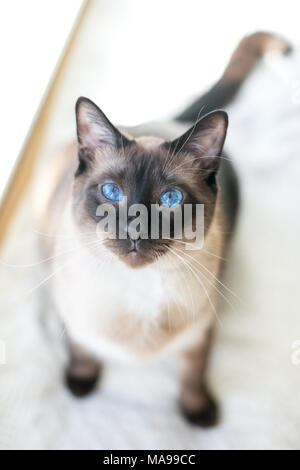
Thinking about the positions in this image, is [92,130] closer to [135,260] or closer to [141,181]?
[141,181]

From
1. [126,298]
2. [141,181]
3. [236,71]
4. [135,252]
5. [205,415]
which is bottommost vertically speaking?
[205,415]

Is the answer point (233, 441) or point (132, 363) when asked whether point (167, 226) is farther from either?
point (233, 441)

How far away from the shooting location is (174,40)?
91 centimetres

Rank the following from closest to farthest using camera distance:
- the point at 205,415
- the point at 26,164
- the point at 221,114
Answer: the point at 221,114 < the point at 205,415 < the point at 26,164

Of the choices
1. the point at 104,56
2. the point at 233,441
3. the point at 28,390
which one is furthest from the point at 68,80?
the point at 233,441

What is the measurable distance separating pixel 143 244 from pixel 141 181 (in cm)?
10

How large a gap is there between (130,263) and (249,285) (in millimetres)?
281

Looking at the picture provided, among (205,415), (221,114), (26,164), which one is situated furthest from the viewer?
(26,164)

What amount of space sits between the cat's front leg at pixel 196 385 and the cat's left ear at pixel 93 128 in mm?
396

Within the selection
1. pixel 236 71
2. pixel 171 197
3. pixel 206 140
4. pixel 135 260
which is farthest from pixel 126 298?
pixel 236 71

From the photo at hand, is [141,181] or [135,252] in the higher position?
[141,181]

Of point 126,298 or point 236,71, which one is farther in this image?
point 236,71

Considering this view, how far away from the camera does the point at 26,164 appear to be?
87cm

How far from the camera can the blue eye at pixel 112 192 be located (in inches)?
25.6
